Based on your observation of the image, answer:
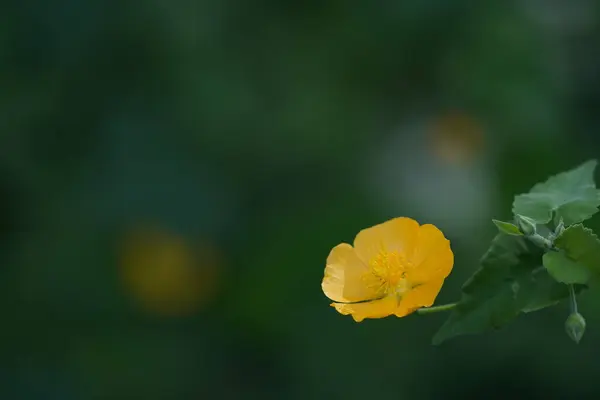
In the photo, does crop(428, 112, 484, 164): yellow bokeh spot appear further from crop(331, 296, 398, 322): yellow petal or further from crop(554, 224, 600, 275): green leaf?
crop(554, 224, 600, 275): green leaf

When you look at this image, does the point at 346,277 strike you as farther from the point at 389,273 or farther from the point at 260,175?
the point at 260,175

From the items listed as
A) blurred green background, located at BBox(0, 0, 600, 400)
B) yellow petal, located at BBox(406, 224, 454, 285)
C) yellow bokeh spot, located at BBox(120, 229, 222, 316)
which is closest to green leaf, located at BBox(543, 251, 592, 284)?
yellow petal, located at BBox(406, 224, 454, 285)

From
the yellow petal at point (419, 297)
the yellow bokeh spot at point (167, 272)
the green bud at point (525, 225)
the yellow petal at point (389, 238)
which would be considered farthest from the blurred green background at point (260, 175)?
the green bud at point (525, 225)

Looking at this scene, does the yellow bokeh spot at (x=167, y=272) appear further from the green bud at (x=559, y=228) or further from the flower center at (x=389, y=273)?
the green bud at (x=559, y=228)

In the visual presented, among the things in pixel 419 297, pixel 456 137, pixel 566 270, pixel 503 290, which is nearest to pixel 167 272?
pixel 456 137

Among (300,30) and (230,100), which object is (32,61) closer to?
(230,100)
